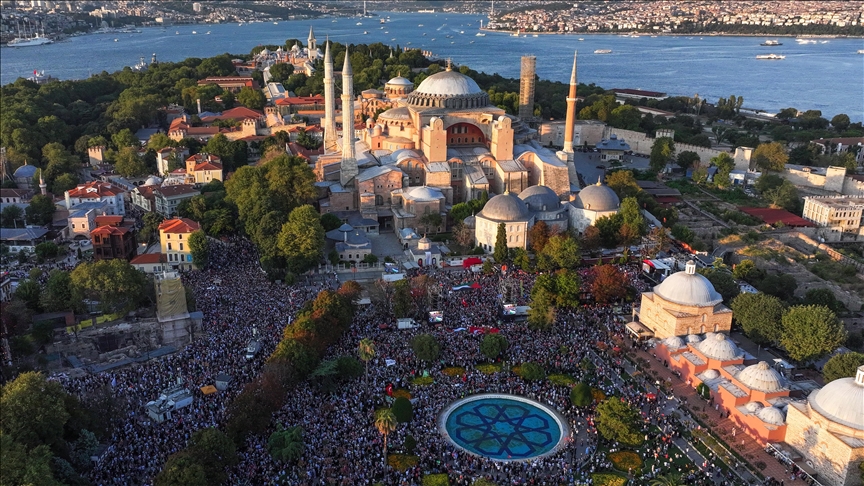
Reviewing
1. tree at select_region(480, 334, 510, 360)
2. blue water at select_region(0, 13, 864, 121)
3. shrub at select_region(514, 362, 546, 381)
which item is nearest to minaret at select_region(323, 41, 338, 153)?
tree at select_region(480, 334, 510, 360)

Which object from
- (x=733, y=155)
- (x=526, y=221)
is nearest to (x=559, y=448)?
(x=526, y=221)

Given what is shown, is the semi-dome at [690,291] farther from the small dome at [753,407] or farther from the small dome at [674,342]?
the small dome at [753,407]

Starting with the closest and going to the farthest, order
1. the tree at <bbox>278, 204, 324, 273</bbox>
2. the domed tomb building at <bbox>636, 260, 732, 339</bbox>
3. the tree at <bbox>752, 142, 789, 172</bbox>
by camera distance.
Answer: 1. the domed tomb building at <bbox>636, 260, 732, 339</bbox>
2. the tree at <bbox>278, 204, 324, 273</bbox>
3. the tree at <bbox>752, 142, 789, 172</bbox>

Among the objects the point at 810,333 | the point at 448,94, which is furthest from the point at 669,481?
the point at 448,94

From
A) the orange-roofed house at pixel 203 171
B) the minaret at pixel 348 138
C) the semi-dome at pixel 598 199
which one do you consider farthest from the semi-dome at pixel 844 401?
the orange-roofed house at pixel 203 171

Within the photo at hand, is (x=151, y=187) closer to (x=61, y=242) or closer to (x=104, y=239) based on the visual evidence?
(x=61, y=242)

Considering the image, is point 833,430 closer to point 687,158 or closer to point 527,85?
point 687,158

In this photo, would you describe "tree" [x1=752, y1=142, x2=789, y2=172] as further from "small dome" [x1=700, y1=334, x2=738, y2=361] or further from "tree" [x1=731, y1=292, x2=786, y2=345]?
"small dome" [x1=700, y1=334, x2=738, y2=361]
